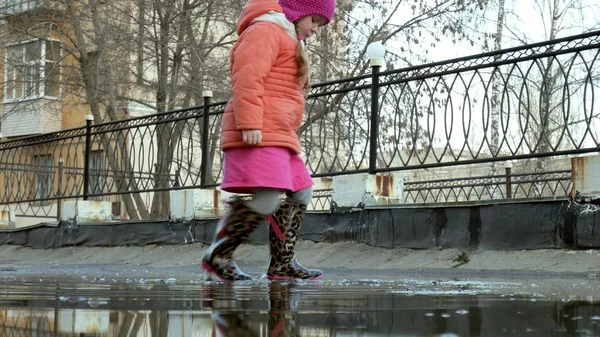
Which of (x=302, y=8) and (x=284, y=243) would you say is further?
(x=284, y=243)

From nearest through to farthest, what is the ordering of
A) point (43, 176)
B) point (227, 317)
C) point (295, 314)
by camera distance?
point (227, 317) < point (295, 314) < point (43, 176)

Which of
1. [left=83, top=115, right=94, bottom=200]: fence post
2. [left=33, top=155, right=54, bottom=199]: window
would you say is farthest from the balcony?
[left=83, top=115, right=94, bottom=200]: fence post

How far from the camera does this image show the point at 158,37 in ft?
58.1

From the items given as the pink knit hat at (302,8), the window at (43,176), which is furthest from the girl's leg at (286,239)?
the window at (43,176)

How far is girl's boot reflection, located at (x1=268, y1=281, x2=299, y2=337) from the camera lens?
6.39 ft

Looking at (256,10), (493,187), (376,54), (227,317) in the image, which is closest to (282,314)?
(227,317)

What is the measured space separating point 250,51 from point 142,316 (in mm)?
2387

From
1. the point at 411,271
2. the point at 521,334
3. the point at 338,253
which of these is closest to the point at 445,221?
the point at 411,271

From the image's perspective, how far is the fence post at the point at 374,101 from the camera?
26.2 feet

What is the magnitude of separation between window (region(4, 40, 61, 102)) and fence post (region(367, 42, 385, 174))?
1163cm

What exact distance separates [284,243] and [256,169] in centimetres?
54

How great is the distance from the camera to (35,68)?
1870 cm

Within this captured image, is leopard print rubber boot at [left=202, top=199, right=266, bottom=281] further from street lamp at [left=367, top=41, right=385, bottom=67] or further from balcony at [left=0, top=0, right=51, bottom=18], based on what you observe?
balcony at [left=0, top=0, right=51, bottom=18]

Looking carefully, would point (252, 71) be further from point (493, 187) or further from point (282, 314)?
point (493, 187)
